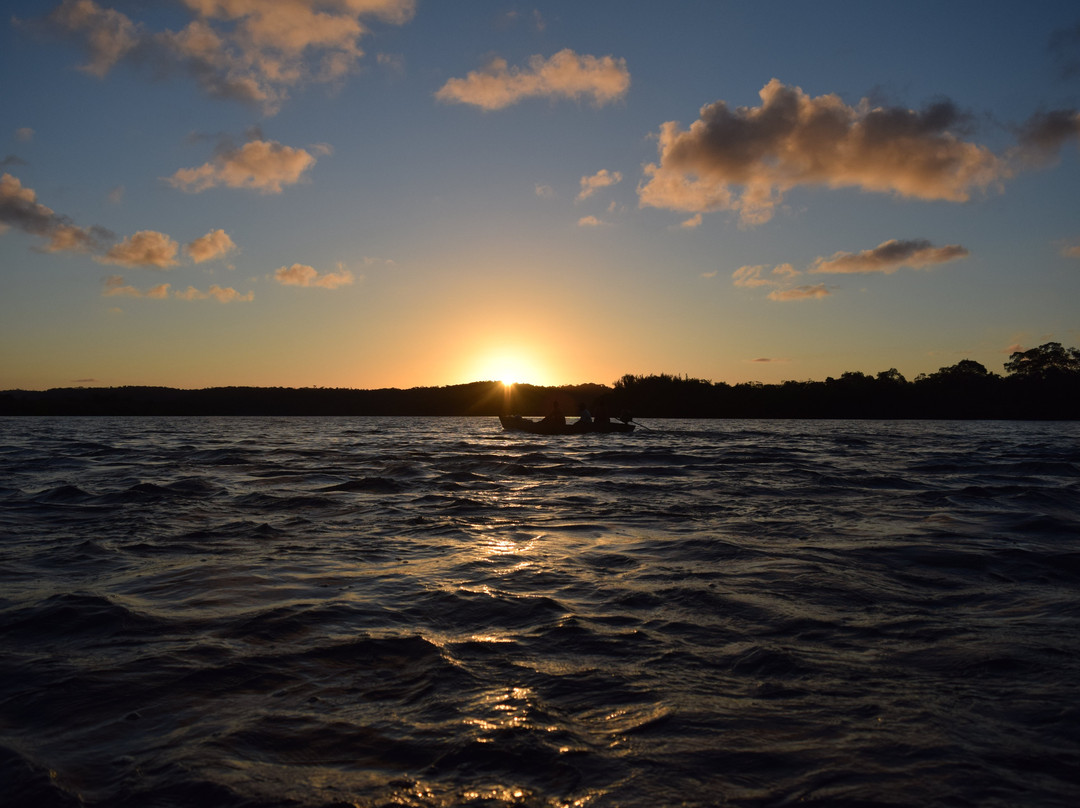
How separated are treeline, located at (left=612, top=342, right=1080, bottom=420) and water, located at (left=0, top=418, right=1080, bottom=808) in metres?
109

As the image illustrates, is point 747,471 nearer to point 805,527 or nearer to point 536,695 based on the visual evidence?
point 805,527

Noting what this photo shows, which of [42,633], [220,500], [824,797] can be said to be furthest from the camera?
[220,500]

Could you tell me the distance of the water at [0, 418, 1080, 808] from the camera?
3.42 meters

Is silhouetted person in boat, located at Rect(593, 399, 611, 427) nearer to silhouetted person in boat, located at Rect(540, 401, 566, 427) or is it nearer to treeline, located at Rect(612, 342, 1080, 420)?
silhouetted person in boat, located at Rect(540, 401, 566, 427)

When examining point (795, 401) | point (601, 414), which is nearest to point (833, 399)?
point (795, 401)

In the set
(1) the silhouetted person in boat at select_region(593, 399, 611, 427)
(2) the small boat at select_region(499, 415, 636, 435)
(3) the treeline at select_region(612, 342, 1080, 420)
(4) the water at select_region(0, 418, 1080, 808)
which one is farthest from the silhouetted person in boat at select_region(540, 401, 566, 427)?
(3) the treeline at select_region(612, 342, 1080, 420)

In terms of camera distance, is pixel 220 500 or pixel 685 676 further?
pixel 220 500

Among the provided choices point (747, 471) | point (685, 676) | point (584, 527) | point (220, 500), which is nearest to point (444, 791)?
point (685, 676)

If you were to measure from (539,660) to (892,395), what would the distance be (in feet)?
401

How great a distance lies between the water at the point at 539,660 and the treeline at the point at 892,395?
4297 inches

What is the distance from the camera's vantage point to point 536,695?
175 inches

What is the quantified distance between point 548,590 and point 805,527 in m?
5.93

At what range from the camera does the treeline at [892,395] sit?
347 feet

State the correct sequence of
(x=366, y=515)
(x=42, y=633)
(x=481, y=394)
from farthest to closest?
(x=481, y=394) < (x=366, y=515) < (x=42, y=633)
